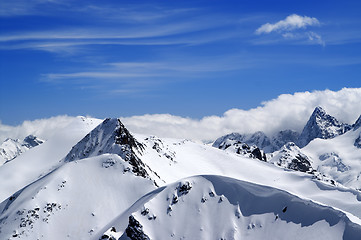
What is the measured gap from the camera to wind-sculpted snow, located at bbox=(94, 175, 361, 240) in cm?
10232

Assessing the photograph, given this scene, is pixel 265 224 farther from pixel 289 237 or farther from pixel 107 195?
pixel 107 195

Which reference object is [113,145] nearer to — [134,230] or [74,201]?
[74,201]

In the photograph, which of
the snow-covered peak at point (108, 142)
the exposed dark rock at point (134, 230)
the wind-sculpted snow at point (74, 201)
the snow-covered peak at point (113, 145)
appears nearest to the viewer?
the exposed dark rock at point (134, 230)

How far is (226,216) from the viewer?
11194 centimetres

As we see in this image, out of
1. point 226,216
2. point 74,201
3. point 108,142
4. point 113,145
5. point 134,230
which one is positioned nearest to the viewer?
point 134,230

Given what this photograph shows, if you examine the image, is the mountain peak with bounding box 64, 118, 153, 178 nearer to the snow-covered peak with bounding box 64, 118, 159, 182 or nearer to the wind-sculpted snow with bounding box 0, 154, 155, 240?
the snow-covered peak with bounding box 64, 118, 159, 182

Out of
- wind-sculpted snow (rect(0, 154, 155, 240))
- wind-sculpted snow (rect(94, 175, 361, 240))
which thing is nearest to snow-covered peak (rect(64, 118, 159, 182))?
wind-sculpted snow (rect(0, 154, 155, 240))

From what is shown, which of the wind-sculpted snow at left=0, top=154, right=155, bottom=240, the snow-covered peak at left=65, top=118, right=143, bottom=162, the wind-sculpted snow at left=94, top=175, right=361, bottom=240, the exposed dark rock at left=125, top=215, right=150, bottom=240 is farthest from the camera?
the snow-covered peak at left=65, top=118, right=143, bottom=162

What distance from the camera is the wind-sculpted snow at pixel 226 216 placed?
102319mm

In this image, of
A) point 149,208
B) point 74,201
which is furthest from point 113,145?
point 149,208

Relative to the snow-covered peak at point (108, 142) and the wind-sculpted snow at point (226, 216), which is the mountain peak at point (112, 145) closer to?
the snow-covered peak at point (108, 142)

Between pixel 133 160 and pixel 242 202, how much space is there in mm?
47979

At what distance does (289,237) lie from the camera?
102 meters

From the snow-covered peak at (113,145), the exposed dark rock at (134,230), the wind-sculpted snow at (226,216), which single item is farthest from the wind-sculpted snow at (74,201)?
the exposed dark rock at (134,230)
